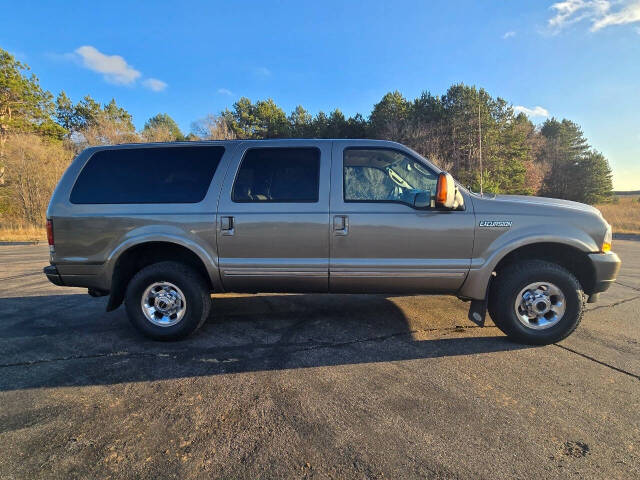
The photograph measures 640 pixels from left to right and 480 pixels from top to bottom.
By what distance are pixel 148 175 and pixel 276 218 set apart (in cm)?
152

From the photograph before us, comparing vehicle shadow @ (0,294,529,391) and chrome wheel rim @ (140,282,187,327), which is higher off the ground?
chrome wheel rim @ (140,282,187,327)

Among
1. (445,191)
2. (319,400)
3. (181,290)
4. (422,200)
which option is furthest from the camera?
(181,290)

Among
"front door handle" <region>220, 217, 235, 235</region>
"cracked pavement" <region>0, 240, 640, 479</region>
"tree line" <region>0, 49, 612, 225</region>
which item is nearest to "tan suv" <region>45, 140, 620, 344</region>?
"front door handle" <region>220, 217, 235, 235</region>

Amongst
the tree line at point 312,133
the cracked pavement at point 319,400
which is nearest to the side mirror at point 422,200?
the cracked pavement at point 319,400

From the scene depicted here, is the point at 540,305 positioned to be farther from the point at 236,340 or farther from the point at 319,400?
the point at 236,340

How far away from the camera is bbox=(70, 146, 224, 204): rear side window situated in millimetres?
3369

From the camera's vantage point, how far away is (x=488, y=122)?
30.8m

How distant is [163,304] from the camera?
11.2 ft

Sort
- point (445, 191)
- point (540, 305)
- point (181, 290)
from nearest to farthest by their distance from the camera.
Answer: point (445, 191)
point (540, 305)
point (181, 290)

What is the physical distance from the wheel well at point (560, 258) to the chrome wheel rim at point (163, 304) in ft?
11.4

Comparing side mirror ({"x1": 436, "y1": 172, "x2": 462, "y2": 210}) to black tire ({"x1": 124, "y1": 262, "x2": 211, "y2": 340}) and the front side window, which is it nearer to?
the front side window

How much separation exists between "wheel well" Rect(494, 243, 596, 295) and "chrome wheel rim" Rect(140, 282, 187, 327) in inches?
137

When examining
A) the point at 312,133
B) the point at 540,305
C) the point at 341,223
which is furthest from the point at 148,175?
the point at 312,133

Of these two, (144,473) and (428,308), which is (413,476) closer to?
(144,473)
